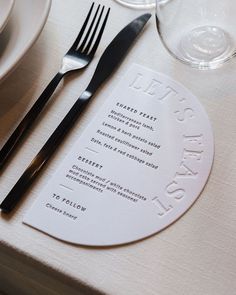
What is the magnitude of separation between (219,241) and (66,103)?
24 centimetres

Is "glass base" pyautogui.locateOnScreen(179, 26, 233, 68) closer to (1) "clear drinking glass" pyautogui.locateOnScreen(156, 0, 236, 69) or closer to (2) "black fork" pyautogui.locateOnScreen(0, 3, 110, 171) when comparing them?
(1) "clear drinking glass" pyautogui.locateOnScreen(156, 0, 236, 69)

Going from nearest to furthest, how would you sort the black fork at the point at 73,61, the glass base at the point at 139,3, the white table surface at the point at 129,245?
the white table surface at the point at 129,245, the black fork at the point at 73,61, the glass base at the point at 139,3

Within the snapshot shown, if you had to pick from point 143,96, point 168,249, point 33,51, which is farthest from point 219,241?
point 33,51

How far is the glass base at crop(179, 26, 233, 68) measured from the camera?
2.06 feet

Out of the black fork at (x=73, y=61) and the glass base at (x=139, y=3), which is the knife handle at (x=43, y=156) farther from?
the glass base at (x=139, y=3)

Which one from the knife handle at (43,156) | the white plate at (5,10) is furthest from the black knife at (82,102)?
the white plate at (5,10)

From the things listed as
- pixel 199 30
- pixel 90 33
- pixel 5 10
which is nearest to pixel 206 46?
pixel 199 30

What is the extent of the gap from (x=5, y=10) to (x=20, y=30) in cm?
3

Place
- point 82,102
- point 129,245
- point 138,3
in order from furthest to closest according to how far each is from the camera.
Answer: point 138,3 → point 82,102 → point 129,245

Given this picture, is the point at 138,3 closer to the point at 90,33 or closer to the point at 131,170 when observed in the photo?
the point at 90,33

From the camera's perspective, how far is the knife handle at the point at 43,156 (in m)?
0.51

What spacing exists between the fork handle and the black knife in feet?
0.10

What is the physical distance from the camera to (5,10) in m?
0.61

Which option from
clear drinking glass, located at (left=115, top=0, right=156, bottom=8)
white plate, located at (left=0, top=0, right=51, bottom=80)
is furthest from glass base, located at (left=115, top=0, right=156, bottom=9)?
white plate, located at (left=0, top=0, right=51, bottom=80)
